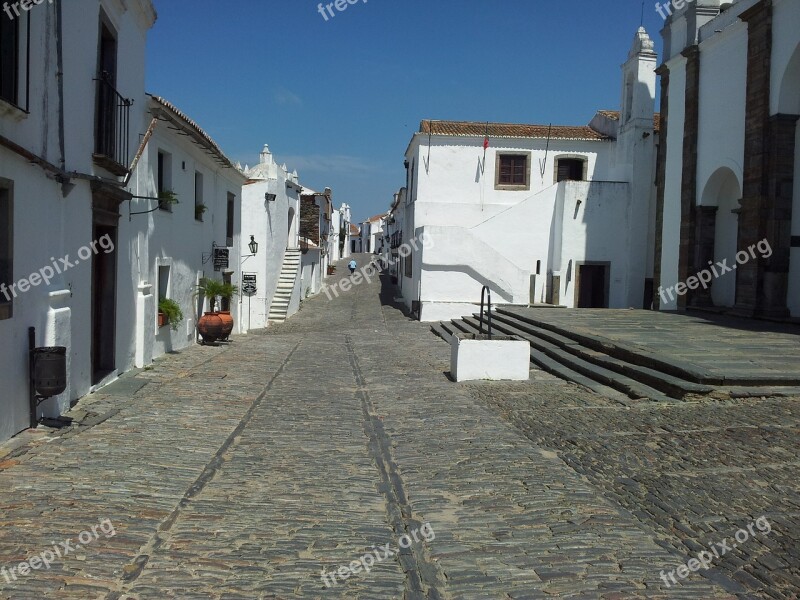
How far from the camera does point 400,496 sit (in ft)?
18.2

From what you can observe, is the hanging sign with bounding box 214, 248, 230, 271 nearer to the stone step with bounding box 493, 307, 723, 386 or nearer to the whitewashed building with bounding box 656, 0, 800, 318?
the stone step with bounding box 493, 307, 723, 386

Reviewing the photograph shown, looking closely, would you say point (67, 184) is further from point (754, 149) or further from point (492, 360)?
point (754, 149)

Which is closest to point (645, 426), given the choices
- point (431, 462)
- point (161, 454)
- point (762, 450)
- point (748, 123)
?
point (762, 450)

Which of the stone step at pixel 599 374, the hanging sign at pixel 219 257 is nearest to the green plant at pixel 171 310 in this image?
the hanging sign at pixel 219 257

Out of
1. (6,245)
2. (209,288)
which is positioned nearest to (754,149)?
(209,288)

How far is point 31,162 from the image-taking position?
6.98 metres

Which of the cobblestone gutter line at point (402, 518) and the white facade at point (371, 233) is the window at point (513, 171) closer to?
the cobblestone gutter line at point (402, 518)

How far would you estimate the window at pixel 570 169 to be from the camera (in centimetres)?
2839

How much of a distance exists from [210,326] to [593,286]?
588 inches

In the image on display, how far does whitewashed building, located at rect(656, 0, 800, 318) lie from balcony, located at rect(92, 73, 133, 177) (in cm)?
1387

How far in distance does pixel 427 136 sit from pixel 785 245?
47.3 ft

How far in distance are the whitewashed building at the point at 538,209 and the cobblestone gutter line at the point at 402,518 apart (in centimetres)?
1495

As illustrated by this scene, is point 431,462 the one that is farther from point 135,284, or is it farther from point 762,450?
point 135,284

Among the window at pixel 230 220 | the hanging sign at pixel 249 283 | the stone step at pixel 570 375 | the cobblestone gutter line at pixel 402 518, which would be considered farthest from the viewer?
the hanging sign at pixel 249 283
